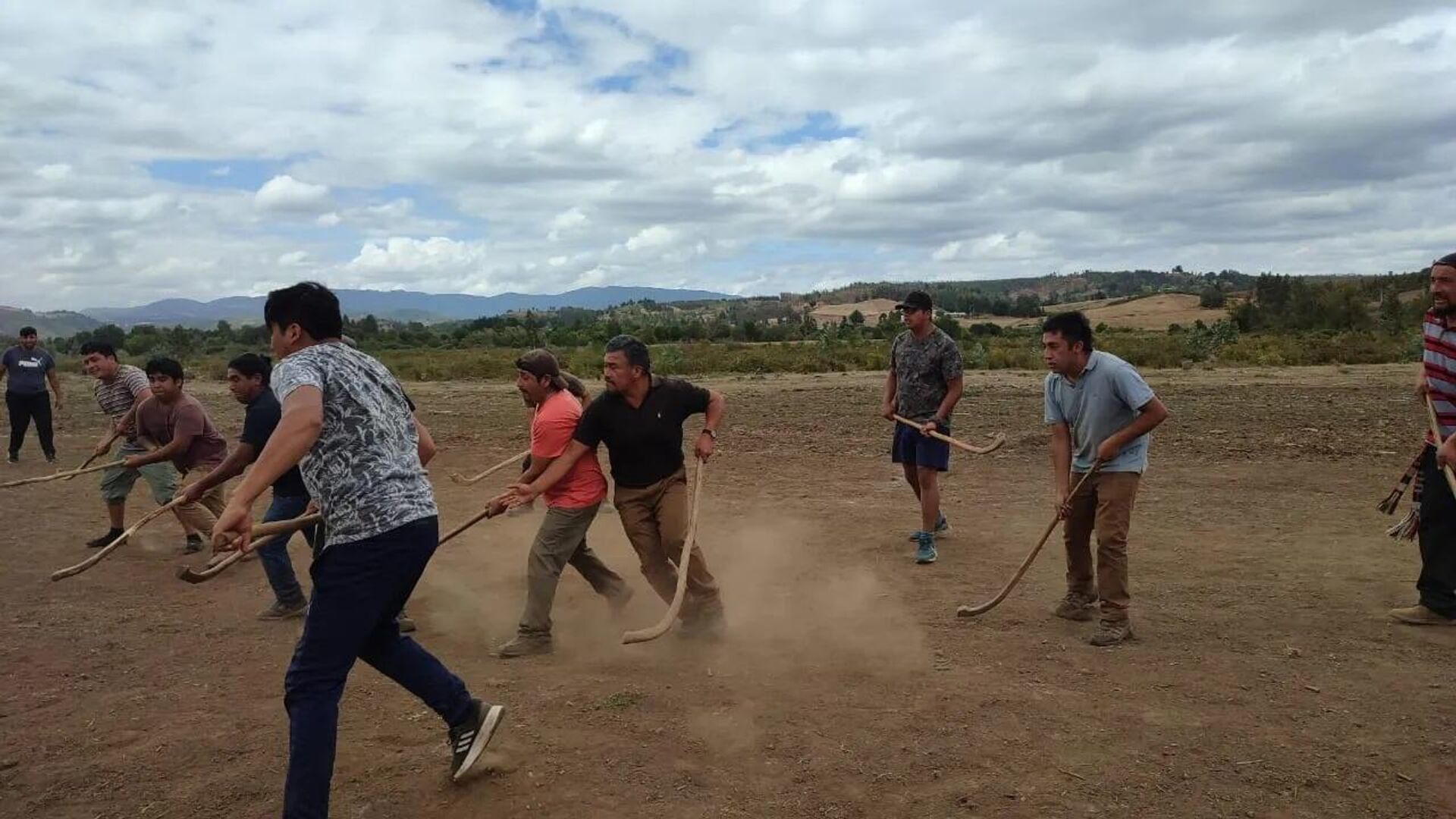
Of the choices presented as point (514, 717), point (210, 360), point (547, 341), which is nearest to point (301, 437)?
point (514, 717)

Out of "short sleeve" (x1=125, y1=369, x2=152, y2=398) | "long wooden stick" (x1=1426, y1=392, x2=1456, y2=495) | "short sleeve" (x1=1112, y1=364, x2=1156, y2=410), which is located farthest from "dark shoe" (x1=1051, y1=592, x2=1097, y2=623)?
"short sleeve" (x1=125, y1=369, x2=152, y2=398)

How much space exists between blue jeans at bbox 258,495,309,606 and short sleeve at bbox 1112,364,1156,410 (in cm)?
464

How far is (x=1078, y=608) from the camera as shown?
561 centimetres

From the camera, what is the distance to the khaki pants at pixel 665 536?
5422mm

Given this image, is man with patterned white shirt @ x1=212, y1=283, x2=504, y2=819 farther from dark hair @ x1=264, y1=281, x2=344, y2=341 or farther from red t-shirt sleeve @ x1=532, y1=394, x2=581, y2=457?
red t-shirt sleeve @ x1=532, y1=394, x2=581, y2=457

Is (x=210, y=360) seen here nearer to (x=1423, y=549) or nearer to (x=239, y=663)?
(x=239, y=663)

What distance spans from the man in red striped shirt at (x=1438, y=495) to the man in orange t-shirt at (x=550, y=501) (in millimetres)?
4547

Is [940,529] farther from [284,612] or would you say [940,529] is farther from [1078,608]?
[284,612]

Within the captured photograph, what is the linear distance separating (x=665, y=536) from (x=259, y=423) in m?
2.36

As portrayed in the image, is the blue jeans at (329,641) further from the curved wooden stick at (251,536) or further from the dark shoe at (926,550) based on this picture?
the dark shoe at (926,550)

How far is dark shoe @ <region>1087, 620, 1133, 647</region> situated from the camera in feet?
16.8

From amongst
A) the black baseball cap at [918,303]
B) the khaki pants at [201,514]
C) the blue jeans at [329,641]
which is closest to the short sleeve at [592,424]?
the blue jeans at [329,641]

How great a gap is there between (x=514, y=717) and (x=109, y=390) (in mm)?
6015

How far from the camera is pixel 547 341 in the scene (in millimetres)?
54844
